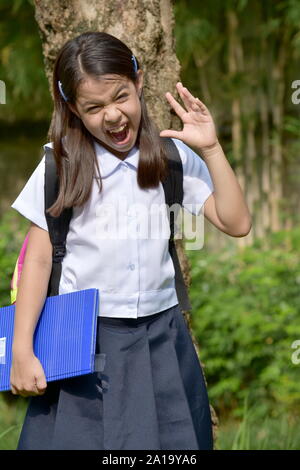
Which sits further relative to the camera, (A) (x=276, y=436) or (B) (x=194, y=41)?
(B) (x=194, y=41)

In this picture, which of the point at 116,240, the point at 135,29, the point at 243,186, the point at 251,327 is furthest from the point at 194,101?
the point at 243,186

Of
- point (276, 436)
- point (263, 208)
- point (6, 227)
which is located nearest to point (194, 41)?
point (263, 208)

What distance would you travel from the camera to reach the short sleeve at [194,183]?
193 centimetres

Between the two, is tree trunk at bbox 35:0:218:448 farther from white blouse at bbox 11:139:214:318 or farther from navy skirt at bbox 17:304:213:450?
navy skirt at bbox 17:304:213:450

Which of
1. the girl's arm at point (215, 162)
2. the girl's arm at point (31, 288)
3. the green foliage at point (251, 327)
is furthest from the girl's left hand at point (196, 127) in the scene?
the green foliage at point (251, 327)

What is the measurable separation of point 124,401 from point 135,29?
1.09 metres

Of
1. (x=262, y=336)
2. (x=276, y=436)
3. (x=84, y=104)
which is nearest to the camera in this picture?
(x=84, y=104)

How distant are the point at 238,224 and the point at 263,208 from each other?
14.4ft

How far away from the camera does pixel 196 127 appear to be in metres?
1.85

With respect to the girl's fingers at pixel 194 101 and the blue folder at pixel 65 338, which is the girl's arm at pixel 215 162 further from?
the blue folder at pixel 65 338

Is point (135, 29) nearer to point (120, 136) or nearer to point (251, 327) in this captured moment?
point (120, 136)

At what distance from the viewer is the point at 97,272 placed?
1.82 meters

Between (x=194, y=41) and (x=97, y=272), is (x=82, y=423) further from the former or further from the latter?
(x=194, y=41)

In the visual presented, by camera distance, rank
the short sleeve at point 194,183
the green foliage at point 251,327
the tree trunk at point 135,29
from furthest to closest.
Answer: the green foliage at point 251,327
the tree trunk at point 135,29
the short sleeve at point 194,183
